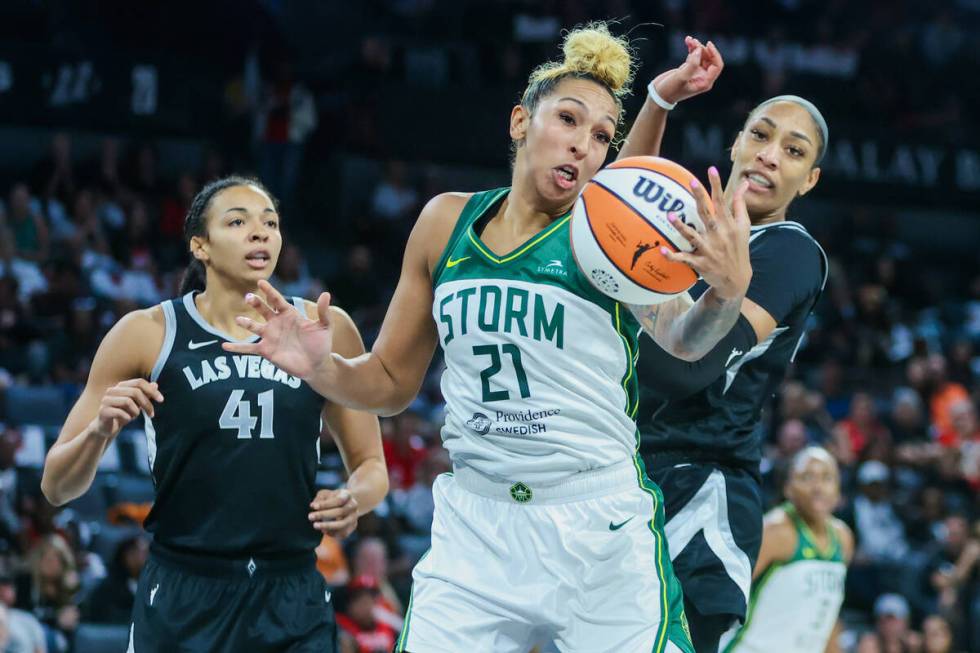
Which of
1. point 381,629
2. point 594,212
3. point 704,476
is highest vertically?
point 594,212

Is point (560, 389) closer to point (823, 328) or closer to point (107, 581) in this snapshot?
point (107, 581)

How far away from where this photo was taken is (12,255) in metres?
12.0

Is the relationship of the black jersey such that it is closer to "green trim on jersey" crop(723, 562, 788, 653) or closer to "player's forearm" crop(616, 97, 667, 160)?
"player's forearm" crop(616, 97, 667, 160)

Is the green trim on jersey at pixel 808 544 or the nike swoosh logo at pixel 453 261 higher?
the nike swoosh logo at pixel 453 261

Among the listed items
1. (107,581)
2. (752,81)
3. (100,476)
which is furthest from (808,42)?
(107,581)

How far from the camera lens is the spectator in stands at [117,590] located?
838cm

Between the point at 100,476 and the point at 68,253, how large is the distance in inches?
113

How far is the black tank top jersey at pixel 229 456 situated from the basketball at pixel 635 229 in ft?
4.52

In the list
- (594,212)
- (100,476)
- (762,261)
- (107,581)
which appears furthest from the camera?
(100,476)

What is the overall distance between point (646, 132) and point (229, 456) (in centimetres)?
172

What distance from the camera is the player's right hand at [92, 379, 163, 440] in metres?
4.19

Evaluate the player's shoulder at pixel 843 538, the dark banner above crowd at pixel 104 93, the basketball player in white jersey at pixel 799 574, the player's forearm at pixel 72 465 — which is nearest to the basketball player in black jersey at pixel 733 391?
the player's forearm at pixel 72 465

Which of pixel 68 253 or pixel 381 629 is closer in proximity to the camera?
pixel 381 629

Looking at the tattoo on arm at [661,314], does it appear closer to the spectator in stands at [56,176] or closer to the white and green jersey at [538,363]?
the white and green jersey at [538,363]
